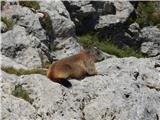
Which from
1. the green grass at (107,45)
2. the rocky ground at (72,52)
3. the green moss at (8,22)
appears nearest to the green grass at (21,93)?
the rocky ground at (72,52)

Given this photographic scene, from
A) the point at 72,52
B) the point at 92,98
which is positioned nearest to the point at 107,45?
the point at 72,52

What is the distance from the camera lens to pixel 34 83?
1520 centimetres

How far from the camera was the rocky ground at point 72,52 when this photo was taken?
14719mm

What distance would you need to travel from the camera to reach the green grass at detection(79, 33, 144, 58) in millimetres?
24453

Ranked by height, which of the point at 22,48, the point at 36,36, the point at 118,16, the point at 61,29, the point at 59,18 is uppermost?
the point at 22,48

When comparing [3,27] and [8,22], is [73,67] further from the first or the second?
[8,22]

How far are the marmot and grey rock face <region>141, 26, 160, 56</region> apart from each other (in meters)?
7.13

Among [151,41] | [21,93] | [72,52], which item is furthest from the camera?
[151,41]

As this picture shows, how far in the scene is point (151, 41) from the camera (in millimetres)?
26438

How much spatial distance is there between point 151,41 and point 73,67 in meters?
9.71

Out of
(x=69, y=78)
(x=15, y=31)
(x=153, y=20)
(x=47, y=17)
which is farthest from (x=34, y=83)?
(x=153, y=20)

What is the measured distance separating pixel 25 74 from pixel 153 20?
498 inches

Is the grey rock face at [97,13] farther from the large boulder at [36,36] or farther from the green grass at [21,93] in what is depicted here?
the green grass at [21,93]

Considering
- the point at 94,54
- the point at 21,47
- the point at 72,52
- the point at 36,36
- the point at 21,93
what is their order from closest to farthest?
1. the point at 21,93
2. the point at 94,54
3. the point at 21,47
4. the point at 36,36
5. the point at 72,52
